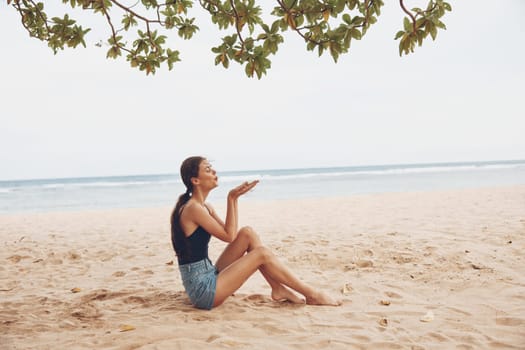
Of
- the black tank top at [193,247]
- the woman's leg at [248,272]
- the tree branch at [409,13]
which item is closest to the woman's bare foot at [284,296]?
the woman's leg at [248,272]

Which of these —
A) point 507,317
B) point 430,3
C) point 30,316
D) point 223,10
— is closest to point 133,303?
point 30,316

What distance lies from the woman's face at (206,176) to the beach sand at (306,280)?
3.49ft

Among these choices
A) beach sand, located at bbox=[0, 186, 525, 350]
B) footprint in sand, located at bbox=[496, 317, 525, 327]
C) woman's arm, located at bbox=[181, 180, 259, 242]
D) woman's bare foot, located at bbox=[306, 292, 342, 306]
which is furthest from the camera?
woman's bare foot, located at bbox=[306, 292, 342, 306]

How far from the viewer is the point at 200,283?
3.37 metres

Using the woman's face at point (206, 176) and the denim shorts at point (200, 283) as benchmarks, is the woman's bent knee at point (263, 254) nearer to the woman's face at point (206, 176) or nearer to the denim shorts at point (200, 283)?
the denim shorts at point (200, 283)

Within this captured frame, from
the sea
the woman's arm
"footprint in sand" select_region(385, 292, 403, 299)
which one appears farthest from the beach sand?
the sea

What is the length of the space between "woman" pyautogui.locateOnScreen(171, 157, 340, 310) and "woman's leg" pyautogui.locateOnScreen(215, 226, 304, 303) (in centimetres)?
3

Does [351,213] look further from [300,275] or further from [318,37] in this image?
[318,37]

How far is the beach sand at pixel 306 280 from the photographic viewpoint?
2834 millimetres

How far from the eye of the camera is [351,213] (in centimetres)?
943

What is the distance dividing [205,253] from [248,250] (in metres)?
0.41

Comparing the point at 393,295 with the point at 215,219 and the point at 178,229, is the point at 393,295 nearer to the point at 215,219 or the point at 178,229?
the point at 215,219

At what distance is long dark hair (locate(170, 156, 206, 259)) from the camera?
3393 mm

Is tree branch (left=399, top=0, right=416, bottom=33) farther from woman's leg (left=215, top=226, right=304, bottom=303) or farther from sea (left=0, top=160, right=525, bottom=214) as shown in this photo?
sea (left=0, top=160, right=525, bottom=214)
